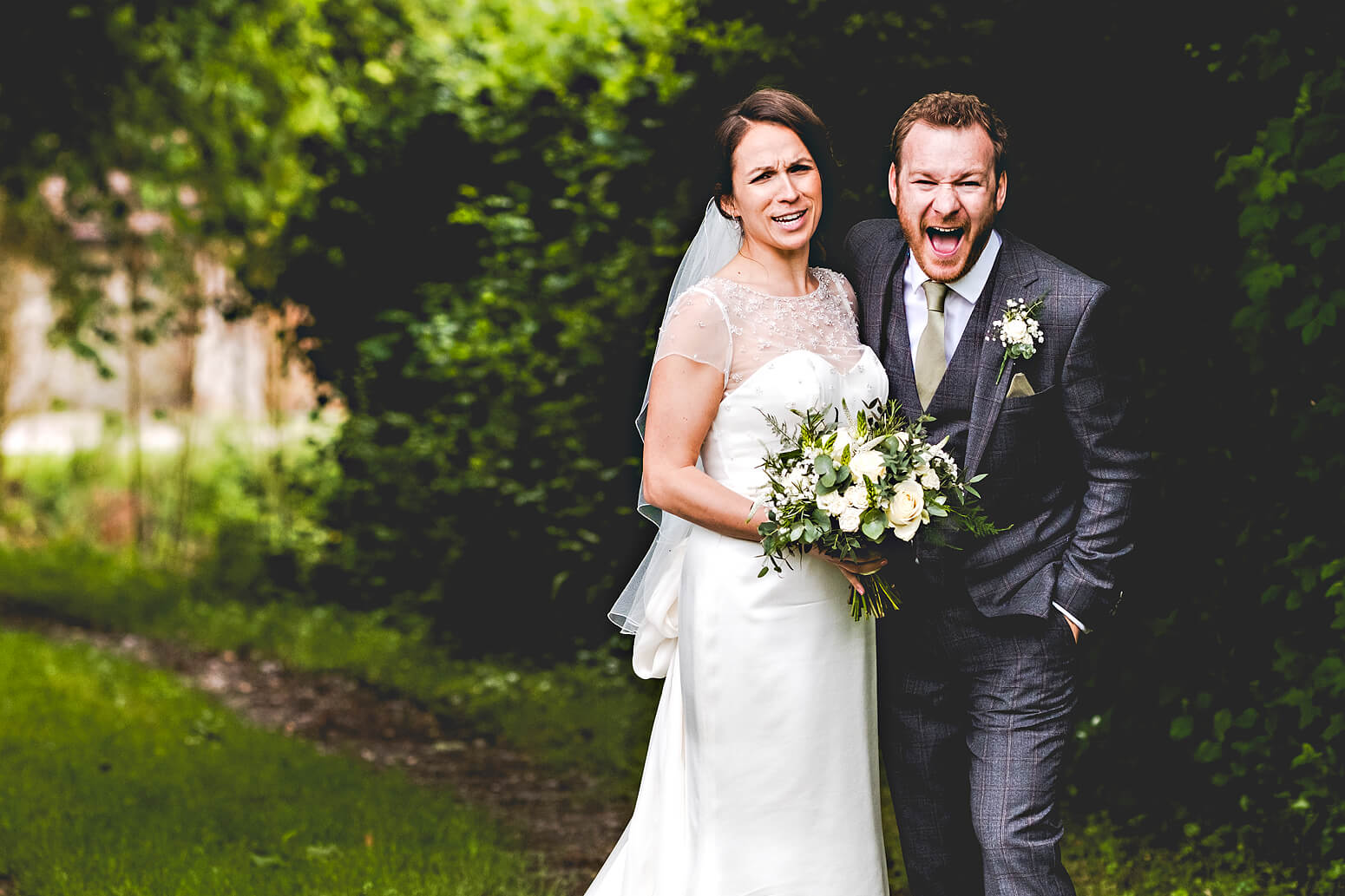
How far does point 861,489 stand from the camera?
3.00 meters

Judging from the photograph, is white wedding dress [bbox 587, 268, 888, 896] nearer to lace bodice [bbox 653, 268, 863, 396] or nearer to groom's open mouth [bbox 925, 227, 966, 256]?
lace bodice [bbox 653, 268, 863, 396]

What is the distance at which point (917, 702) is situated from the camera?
137 inches

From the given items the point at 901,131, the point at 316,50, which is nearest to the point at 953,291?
the point at 901,131

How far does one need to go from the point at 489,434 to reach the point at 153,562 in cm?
467

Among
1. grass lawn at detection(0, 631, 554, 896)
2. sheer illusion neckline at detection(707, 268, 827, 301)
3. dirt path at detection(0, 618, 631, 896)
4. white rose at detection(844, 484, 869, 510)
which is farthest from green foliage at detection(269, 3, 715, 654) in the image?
white rose at detection(844, 484, 869, 510)

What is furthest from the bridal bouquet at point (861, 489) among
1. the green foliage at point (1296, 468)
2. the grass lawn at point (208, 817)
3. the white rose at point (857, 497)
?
the grass lawn at point (208, 817)

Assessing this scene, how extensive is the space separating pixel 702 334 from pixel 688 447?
0.27 metres

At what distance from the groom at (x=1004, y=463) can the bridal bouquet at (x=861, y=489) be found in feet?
0.46

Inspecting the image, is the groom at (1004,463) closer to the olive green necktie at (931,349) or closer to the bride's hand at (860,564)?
the olive green necktie at (931,349)

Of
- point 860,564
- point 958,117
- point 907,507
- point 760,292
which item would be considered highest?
point 958,117

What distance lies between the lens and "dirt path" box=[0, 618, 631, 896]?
552cm

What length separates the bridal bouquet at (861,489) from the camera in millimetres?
3006

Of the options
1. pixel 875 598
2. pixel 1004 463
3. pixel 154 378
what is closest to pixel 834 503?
pixel 875 598

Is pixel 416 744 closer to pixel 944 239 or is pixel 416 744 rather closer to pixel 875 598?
pixel 875 598
